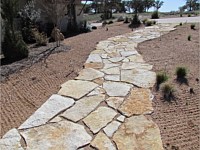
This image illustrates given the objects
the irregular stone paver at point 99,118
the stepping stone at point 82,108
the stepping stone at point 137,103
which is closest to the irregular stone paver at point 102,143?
the irregular stone paver at point 99,118

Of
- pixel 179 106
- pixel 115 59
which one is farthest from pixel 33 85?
pixel 179 106

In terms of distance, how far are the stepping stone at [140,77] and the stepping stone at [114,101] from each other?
29.4 inches

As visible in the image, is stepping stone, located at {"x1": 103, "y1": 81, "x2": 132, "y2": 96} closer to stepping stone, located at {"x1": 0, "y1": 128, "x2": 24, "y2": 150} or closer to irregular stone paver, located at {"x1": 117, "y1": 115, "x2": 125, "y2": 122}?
irregular stone paver, located at {"x1": 117, "y1": 115, "x2": 125, "y2": 122}

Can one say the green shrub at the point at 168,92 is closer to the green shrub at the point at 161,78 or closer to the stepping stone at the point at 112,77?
the green shrub at the point at 161,78

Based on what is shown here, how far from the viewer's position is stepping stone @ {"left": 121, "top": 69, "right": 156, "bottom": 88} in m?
5.01

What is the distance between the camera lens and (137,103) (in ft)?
14.0

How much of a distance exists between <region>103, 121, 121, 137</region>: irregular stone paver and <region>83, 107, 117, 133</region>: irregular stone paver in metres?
0.08

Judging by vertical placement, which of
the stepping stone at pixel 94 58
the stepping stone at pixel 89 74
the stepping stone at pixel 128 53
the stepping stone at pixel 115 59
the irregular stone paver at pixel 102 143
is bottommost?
the irregular stone paver at pixel 102 143

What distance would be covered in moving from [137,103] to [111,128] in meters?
0.91

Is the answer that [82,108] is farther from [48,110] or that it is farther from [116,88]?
[116,88]

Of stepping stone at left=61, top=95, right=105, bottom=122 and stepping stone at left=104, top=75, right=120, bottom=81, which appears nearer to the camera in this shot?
stepping stone at left=61, top=95, right=105, bottom=122

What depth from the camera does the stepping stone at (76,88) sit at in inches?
183

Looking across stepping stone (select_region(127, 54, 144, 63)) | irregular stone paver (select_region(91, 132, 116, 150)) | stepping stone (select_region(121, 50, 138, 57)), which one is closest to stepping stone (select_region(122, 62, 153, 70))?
stepping stone (select_region(127, 54, 144, 63))

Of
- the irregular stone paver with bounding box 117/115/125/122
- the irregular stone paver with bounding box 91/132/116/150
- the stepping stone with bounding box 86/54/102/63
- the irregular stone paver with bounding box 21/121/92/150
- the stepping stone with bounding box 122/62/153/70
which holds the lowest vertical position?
the irregular stone paver with bounding box 91/132/116/150
